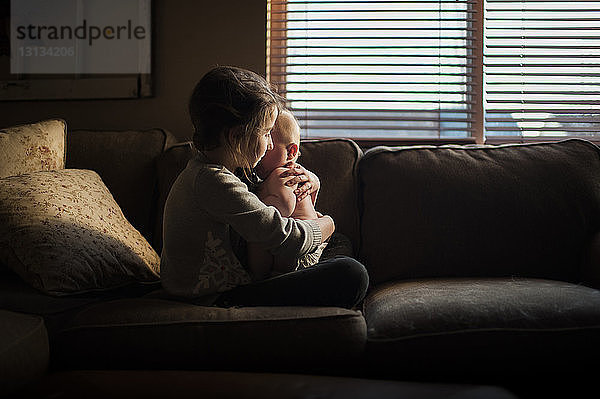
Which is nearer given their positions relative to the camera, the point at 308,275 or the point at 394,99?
the point at 308,275

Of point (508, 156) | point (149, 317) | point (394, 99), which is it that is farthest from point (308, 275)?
point (394, 99)

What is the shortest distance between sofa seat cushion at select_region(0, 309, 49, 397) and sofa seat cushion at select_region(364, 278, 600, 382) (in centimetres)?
72

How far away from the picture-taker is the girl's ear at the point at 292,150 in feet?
6.31

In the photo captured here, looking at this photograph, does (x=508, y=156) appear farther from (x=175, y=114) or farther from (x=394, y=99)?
(x=175, y=114)

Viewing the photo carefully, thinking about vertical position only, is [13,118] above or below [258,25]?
below

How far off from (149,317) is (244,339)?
0.23 metres

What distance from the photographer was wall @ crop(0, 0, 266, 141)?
8.94ft

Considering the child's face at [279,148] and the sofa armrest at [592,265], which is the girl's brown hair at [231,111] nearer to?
the child's face at [279,148]

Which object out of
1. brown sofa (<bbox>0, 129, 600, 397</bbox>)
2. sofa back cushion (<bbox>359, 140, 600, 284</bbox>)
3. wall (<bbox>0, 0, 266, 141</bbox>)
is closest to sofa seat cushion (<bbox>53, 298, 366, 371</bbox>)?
brown sofa (<bbox>0, 129, 600, 397</bbox>)

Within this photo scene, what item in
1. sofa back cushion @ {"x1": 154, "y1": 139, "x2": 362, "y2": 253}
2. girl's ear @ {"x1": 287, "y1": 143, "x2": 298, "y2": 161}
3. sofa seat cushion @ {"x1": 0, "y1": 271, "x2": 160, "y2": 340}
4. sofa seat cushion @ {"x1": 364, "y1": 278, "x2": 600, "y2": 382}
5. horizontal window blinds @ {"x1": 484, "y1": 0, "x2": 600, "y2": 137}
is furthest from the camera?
horizontal window blinds @ {"x1": 484, "y1": 0, "x2": 600, "y2": 137}

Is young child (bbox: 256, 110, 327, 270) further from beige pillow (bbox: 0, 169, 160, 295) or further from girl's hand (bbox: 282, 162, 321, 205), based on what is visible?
beige pillow (bbox: 0, 169, 160, 295)

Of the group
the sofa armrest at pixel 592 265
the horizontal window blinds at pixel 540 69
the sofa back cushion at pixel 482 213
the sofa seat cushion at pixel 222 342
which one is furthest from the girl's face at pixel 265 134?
the horizontal window blinds at pixel 540 69

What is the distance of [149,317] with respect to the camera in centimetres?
149

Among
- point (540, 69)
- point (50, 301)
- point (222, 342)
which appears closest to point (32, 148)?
point (50, 301)
